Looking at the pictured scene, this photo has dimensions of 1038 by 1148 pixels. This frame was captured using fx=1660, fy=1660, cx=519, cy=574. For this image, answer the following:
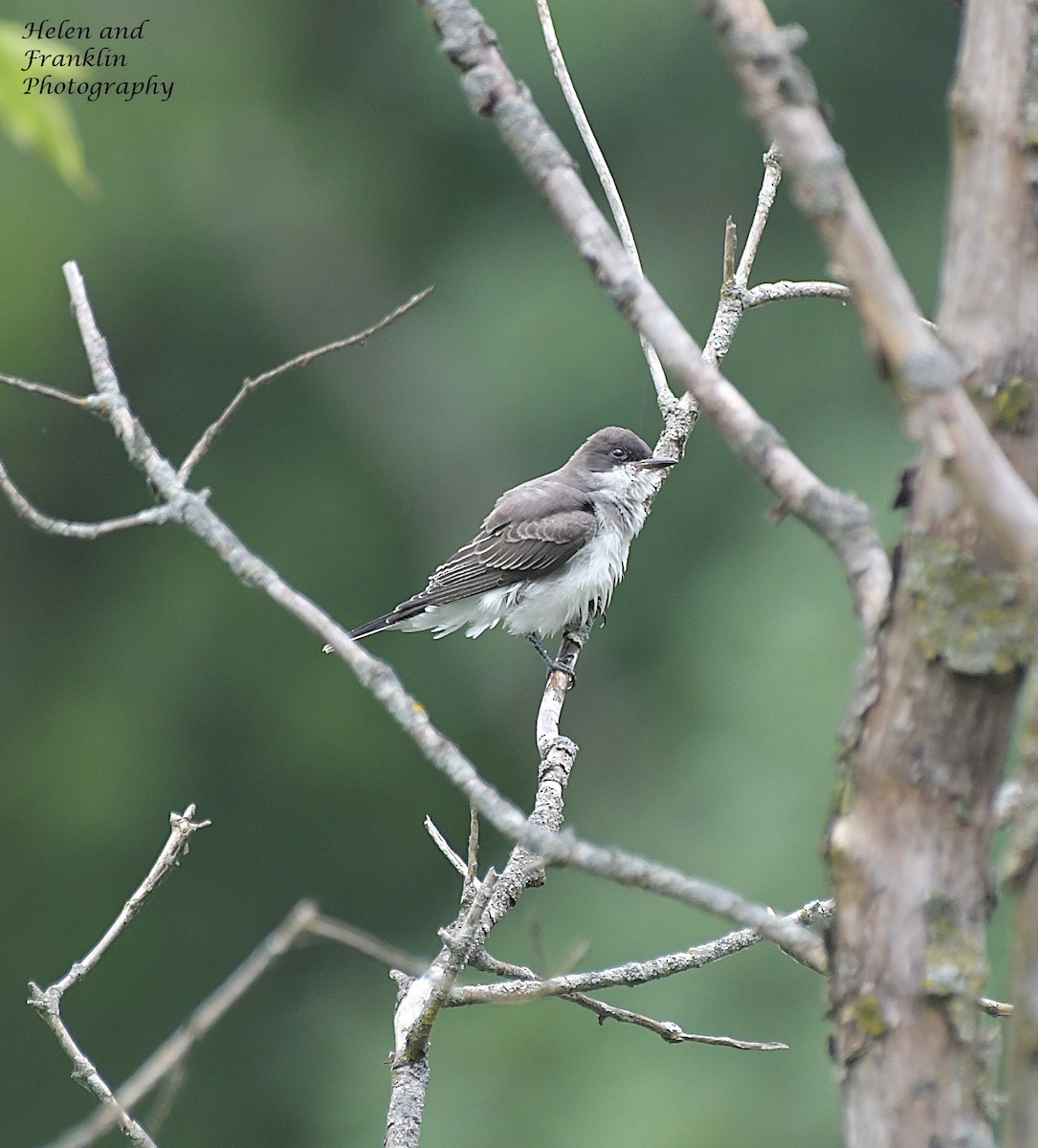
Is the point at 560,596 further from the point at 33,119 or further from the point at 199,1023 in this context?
the point at 199,1023

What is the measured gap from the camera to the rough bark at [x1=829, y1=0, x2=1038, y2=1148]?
1.79 metres

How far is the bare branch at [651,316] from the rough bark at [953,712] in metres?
0.11

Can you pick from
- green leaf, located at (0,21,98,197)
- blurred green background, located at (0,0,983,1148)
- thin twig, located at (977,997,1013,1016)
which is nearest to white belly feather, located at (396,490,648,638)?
thin twig, located at (977,997,1013,1016)

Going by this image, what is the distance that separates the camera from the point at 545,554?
699cm

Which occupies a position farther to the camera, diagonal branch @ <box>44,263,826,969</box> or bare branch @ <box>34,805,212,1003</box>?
bare branch @ <box>34,805,212,1003</box>

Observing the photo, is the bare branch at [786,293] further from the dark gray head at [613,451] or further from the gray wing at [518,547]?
the gray wing at [518,547]

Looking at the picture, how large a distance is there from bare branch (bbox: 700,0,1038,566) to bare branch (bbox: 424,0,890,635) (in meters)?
0.24

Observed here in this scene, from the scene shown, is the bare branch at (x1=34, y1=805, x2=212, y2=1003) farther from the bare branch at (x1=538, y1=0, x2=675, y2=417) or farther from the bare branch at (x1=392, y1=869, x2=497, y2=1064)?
the bare branch at (x1=538, y1=0, x2=675, y2=417)

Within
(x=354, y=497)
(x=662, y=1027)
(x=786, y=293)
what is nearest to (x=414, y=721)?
(x=662, y=1027)

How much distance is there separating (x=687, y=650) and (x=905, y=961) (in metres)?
13.2

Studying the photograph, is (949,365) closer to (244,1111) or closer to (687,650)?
(687,650)

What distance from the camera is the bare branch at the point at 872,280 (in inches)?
65.2

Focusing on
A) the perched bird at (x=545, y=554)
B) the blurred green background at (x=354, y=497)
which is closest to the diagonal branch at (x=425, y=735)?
the perched bird at (x=545, y=554)

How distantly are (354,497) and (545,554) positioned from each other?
39.0 ft
